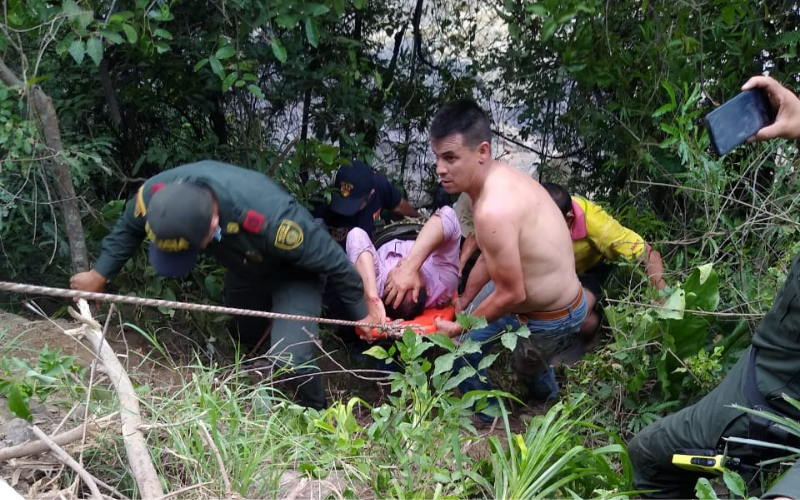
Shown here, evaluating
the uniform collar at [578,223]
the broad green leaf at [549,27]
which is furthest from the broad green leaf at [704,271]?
the broad green leaf at [549,27]

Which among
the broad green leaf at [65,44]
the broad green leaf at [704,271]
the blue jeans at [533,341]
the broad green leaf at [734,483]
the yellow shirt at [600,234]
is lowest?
the blue jeans at [533,341]

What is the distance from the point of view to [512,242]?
3.09 meters

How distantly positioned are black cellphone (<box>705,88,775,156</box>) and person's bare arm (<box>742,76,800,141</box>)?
3 cm

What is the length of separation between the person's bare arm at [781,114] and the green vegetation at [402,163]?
1056 millimetres

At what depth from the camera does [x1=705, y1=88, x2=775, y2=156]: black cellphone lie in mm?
2125

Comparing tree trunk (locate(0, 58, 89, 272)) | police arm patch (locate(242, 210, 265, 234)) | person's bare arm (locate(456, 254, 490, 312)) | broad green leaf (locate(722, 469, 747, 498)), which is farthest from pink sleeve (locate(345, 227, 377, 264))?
broad green leaf (locate(722, 469, 747, 498))

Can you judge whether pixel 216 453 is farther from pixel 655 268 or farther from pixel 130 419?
pixel 655 268

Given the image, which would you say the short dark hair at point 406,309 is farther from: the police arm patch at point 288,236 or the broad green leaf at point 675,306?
the broad green leaf at point 675,306

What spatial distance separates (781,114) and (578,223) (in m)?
1.82

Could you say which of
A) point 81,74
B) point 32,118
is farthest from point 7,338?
point 81,74

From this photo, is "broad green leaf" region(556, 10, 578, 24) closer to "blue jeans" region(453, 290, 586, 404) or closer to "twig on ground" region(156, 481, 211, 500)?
"blue jeans" region(453, 290, 586, 404)

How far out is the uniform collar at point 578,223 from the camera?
12.8 feet

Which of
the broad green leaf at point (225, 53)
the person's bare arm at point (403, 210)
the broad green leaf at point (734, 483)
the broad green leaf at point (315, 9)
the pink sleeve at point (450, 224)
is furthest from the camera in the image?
the person's bare arm at point (403, 210)

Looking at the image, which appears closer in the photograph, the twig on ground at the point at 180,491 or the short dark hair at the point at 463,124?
the twig on ground at the point at 180,491
